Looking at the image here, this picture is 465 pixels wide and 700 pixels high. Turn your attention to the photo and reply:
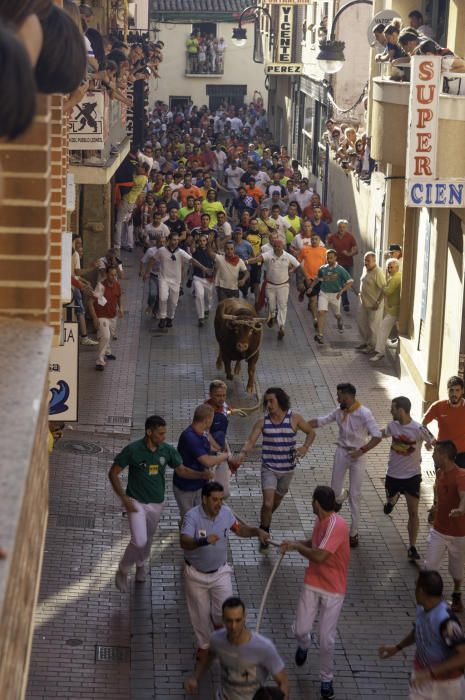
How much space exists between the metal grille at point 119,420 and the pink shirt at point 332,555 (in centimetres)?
811

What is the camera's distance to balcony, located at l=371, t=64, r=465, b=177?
52.3 feet

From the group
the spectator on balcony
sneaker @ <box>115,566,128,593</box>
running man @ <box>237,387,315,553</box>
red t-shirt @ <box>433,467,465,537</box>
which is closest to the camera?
red t-shirt @ <box>433,467,465,537</box>

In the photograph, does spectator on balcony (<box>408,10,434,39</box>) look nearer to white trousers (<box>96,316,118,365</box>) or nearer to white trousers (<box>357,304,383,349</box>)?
white trousers (<box>357,304,383,349</box>)

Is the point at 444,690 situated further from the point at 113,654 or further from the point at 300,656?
the point at 113,654

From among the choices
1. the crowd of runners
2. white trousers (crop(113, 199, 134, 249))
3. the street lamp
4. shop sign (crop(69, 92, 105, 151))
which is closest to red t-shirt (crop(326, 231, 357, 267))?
the crowd of runners

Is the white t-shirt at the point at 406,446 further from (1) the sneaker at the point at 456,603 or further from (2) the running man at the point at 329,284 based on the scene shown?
(2) the running man at the point at 329,284

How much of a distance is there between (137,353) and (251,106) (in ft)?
139

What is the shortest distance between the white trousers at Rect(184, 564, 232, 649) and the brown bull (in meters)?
8.96

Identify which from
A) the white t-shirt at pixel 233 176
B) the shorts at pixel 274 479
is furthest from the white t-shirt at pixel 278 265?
the white t-shirt at pixel 233 176

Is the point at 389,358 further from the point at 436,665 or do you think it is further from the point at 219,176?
the point at 219,176

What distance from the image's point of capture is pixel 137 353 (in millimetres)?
22406

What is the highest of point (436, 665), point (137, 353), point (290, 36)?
point (290, 36)

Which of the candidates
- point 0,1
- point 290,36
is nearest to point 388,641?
point 0,1

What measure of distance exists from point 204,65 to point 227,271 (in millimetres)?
44266
